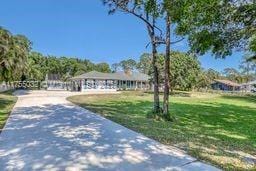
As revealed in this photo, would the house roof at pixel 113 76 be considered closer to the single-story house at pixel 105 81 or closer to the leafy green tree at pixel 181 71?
the single-story house at pixel 105 81

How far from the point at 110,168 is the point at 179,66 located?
152 feet

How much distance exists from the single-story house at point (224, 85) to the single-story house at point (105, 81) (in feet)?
131

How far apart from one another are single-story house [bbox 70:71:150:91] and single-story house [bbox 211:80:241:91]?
4003 centimetres

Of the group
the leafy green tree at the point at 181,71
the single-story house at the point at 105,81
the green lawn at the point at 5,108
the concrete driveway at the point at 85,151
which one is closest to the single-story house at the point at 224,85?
the single-story house at the point at 105,81

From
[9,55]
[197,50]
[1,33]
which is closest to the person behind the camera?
[197,50]

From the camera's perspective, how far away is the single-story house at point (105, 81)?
59.4m

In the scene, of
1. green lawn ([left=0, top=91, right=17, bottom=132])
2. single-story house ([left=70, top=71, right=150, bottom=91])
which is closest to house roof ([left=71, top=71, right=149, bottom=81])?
single-story house ([left=70, top=71, right=150, bottom=91])

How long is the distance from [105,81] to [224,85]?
177ft

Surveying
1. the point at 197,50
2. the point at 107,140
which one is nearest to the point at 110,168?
the point at 107,140

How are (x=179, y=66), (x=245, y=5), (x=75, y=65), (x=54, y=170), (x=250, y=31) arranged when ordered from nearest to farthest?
1. (x=54, y=170)
2. (x=245, y=5)
3. (x=250, y=31)
4. (x=179, y=66)
5. (x=75, y=65)

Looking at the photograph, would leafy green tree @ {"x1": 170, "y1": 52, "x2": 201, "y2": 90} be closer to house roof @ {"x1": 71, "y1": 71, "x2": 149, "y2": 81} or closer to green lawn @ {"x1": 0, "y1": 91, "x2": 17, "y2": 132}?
house roof @ {"x1": 71, "y1": 71, "x2": 149, "y2": 81}

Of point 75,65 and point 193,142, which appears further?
point 75,65

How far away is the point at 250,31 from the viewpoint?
7.70 meters

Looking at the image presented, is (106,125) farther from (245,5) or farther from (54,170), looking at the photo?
(245,5)
